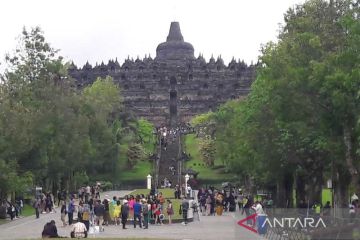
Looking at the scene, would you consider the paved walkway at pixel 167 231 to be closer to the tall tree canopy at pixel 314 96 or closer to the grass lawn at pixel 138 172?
the tall tree canopy at pixel 314 96

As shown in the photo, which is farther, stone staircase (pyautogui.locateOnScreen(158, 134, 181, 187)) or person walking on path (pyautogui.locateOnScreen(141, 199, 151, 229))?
stone staircase (pyautogui.locateOnScreen(158, 134, 181, 187))

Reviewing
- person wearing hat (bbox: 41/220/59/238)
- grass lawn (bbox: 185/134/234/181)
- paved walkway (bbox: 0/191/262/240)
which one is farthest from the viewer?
grass lawn (bbox: 185/134/234/181)

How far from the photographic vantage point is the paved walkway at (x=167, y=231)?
2805 centimetres

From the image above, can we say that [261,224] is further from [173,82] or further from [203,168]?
[173,82]

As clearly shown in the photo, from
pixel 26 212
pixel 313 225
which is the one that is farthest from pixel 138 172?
pixel 313 225

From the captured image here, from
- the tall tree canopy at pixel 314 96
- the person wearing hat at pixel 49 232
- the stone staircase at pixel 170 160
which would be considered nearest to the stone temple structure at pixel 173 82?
the stone staircase at pixel 170 160

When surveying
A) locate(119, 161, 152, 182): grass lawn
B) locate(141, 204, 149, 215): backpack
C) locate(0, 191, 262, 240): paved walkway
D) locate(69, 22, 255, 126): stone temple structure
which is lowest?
locate(0, 191, 262, 240): paved walkway

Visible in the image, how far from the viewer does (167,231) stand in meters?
31.2

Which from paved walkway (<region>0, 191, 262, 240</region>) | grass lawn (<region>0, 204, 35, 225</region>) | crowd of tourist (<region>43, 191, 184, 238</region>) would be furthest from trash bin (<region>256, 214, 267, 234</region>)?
grass lawn (<region>0, 204, 35, 225</region>)

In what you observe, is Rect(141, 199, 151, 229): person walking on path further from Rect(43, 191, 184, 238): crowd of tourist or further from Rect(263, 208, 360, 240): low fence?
Rect(263, 208, 360, 240): low fence

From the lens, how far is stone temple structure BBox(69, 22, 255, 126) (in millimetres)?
128000

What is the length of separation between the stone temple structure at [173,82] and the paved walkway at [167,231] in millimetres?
85058

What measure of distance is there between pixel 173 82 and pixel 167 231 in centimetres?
10512

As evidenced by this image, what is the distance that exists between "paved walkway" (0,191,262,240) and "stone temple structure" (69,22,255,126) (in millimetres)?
85058
